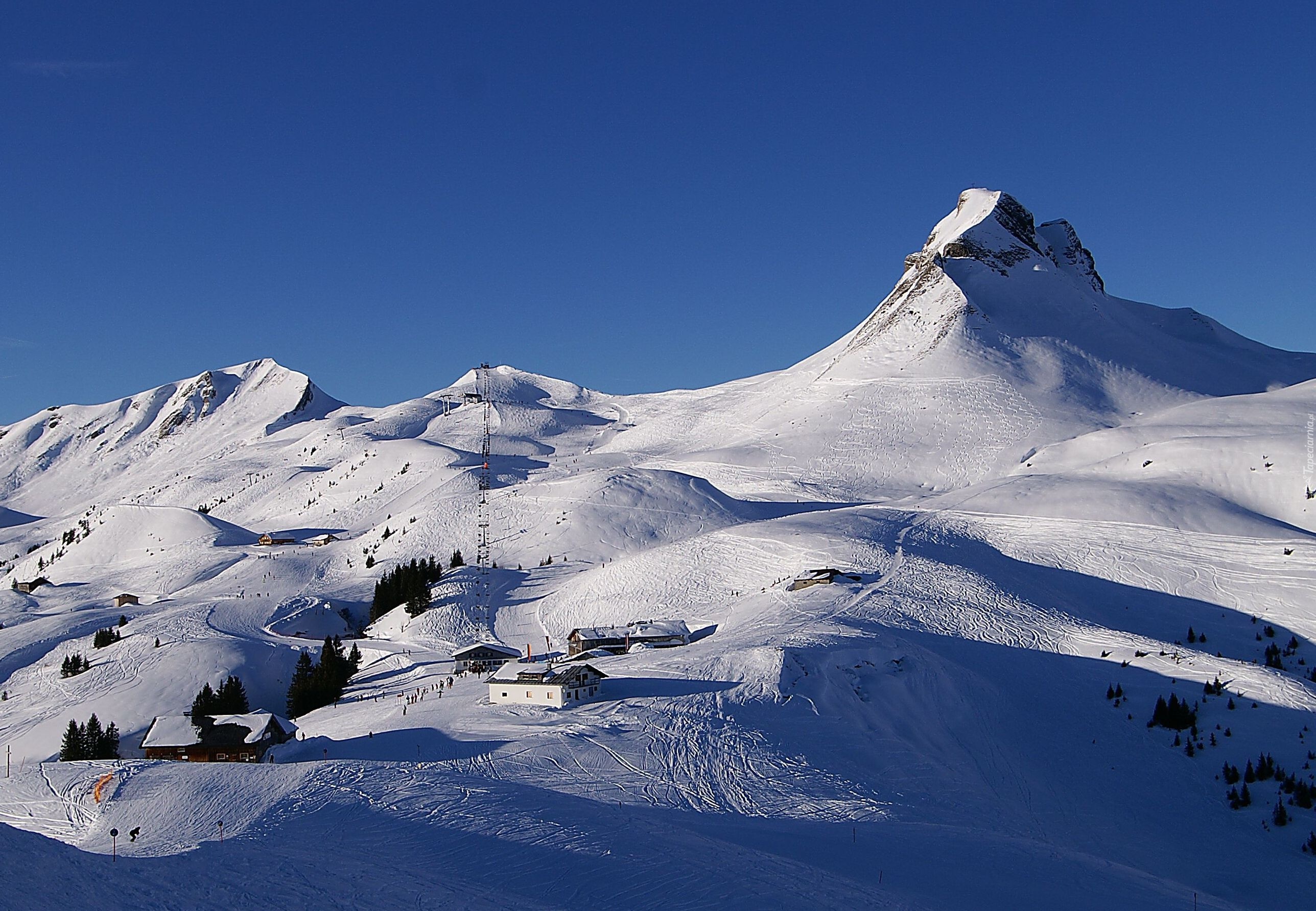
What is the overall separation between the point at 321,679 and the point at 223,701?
3910 mm

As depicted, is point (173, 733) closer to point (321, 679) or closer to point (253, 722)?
point (253, 722)

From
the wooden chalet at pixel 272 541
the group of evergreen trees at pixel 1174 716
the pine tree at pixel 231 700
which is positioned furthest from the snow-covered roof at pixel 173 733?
the wooden chalet at pixel 272 541

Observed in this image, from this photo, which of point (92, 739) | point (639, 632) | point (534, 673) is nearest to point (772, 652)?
point (534, 673)

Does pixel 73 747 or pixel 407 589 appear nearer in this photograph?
pixel 73 747

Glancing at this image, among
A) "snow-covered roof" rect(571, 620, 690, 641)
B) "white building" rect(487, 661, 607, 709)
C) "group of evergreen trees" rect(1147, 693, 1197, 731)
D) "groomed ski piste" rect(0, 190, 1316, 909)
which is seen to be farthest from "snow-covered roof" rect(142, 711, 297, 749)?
"group of evergreen trees" rect(1147, 693, 1197, 731)

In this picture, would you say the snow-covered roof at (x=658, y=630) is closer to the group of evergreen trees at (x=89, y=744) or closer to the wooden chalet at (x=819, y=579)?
the wooden chalet at (x=819, y=579)

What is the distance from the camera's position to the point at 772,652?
123 ft

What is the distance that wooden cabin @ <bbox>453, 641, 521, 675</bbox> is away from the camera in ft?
144

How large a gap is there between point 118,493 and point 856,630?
126817 millimetres

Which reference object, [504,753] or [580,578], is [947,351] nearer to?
[580,578]

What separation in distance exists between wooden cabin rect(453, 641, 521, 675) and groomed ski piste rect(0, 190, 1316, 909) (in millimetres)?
1520

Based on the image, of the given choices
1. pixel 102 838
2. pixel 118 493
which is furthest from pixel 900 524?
pixel 118 493

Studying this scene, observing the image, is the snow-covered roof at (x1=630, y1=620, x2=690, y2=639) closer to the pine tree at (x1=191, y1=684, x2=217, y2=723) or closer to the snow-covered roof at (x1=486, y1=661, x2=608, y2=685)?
the snow-covered roof at (x1=486, y1=661, x2=608, y2=685)

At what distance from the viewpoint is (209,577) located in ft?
231
